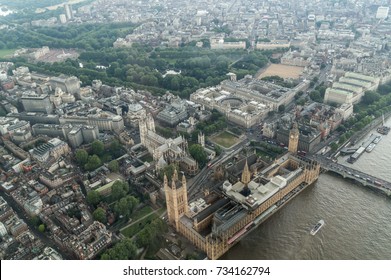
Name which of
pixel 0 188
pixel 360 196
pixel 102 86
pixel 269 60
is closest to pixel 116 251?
pixel 0 188

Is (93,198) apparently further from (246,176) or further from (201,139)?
(201,139)

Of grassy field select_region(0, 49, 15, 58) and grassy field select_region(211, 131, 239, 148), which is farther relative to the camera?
grassy field select_region(0, 49, 15, 58)

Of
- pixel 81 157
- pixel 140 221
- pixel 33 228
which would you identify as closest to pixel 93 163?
pixel 81 157

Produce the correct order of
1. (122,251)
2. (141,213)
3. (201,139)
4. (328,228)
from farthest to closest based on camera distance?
(201,139)
(141,213)
(328,228)
(122,251)

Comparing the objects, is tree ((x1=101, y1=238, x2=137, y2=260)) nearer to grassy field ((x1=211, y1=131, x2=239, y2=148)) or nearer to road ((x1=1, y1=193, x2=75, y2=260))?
road ((x1=1, y1=193, x2=75, y2=260))

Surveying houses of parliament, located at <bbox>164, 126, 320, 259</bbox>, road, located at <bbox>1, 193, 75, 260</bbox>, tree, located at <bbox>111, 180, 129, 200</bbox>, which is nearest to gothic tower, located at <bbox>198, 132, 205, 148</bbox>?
houses of parliament, located at <bbox>164, 126, 320, 259</bbox>

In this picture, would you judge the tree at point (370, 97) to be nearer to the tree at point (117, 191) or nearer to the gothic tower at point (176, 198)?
the gothic tower at point (176, 198)

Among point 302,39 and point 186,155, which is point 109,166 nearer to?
point 186,155
